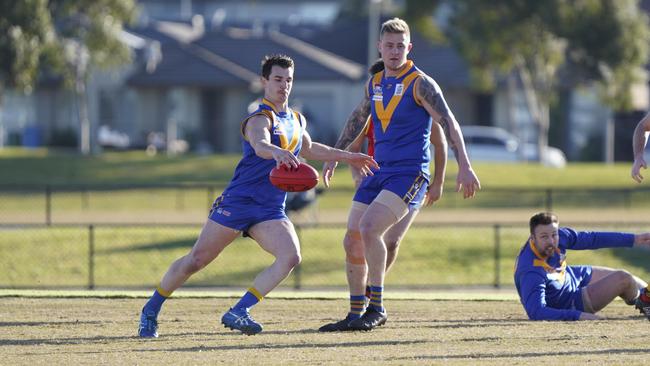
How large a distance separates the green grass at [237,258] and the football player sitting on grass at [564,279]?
8.82 m

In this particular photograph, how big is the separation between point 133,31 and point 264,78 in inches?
2078

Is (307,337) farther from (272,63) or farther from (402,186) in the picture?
(272,63)

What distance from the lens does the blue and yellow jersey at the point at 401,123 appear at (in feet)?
32.5

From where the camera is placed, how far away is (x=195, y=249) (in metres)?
9.70

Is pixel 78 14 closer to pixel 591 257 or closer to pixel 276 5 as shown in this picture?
pixel 591 257

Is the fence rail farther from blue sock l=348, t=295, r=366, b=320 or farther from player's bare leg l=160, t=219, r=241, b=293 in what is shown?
player's bare leg l=160, t=219, r=241, b=293

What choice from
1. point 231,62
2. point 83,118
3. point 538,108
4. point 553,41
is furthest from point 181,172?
point 231,62

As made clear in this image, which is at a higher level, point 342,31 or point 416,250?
point 342,31

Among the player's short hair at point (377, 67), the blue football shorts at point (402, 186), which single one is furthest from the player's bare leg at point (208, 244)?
the player's short hair at point (377, 67)

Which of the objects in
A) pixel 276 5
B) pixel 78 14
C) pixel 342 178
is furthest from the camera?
pixel 276 5

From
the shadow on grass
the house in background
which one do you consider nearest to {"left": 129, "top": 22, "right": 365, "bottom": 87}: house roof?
the house in background

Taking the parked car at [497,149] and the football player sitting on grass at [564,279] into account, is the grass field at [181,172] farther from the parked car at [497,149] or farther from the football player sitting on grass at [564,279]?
the football player sitting on grass at [564,279]

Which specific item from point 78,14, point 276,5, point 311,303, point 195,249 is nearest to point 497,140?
point 78,14

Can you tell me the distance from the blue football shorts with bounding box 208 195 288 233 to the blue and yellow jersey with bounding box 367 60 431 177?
1.01 meters
